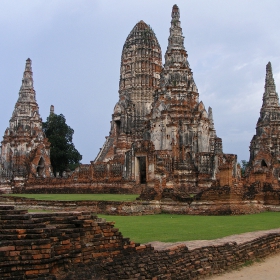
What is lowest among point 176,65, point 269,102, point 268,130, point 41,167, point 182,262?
point 182,262

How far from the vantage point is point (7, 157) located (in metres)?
39.6

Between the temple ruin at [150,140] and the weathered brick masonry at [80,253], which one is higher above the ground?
the temple ruin at [150,140]

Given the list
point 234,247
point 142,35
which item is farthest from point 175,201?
point 142,35

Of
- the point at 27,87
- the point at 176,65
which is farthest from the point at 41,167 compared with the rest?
the point at 176,65

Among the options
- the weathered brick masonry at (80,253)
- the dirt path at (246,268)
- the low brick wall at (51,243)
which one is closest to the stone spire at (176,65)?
the dirt path at (246,268)

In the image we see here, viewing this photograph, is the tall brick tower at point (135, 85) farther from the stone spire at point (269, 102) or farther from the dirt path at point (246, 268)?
the dirt path at point (246, 268)

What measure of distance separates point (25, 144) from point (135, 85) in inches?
575

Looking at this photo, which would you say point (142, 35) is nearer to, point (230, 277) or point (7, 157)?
point (7, 157)

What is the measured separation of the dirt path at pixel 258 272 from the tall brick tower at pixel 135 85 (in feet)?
120

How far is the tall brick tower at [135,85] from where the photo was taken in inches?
1869

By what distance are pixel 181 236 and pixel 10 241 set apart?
18.4ft

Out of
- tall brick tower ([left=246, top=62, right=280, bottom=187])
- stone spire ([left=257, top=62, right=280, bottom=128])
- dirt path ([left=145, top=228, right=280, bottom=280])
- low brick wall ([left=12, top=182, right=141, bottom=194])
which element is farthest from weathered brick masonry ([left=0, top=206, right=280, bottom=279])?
stone spire ([left=257, top=62, right=280, bottom=128])

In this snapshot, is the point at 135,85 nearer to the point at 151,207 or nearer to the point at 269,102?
the point at 269,102

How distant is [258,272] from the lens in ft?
30.0
